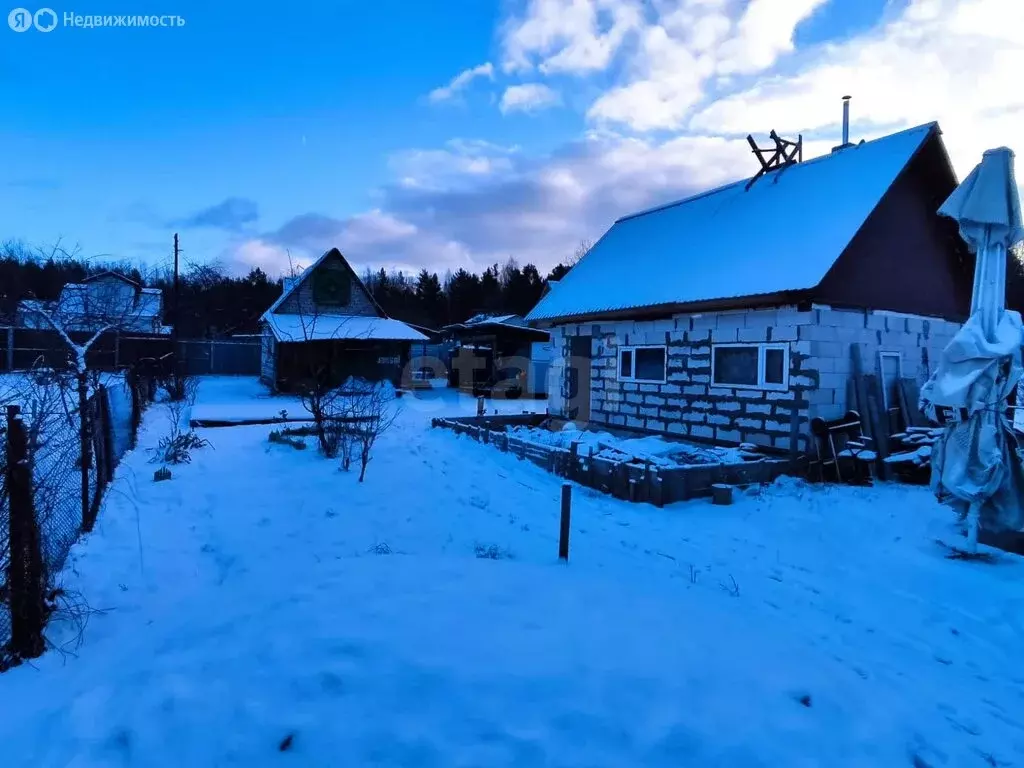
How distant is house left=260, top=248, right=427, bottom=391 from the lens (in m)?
24.3

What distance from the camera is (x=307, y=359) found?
2459 centimetres

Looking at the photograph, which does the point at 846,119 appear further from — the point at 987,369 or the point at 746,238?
the point at 987,369

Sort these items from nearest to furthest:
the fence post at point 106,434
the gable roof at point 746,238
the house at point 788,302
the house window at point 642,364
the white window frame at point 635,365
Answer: the fence post at point 106,434
the house at point 788,302
the gable roof at point 746,238
the white window frame at point 635,365
the house window at point 642,364

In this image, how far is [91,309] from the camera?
703 inches

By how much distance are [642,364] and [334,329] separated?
15.7m

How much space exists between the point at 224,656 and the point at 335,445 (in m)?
6.62

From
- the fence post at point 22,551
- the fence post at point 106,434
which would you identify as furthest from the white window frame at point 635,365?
the fence post at point 22,551

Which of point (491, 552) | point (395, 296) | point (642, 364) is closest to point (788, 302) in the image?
point (642, 364)

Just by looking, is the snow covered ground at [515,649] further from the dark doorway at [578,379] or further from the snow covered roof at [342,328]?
the snow covered roof at [342,328]

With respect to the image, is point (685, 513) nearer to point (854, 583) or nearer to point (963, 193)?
point (854, 583)

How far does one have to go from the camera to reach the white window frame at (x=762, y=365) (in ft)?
33.2

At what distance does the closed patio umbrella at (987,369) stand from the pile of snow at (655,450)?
136 inches

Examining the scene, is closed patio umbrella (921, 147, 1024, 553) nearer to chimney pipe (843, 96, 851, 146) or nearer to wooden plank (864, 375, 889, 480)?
wooden plank (864, 375, 889, 480)

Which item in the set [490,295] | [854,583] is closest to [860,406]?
[854,583]
